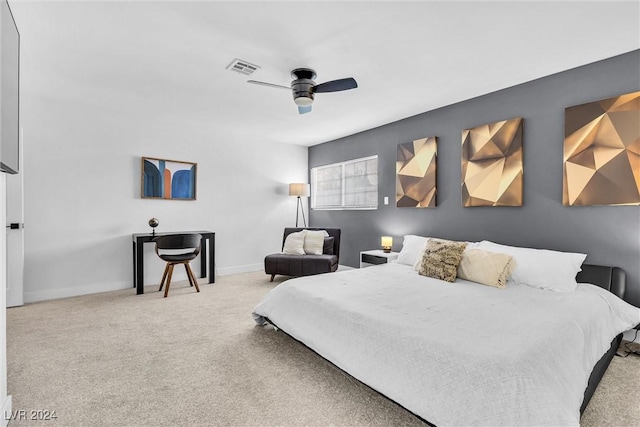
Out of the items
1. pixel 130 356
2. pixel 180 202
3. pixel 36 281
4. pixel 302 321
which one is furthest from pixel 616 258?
pixel 36 281

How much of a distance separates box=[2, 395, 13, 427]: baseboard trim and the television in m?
1.21

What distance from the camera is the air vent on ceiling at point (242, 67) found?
2.80 m

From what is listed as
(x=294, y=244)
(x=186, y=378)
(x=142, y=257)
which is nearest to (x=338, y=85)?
(x=186, y=378)

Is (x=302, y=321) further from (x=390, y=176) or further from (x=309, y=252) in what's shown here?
(x=390, y=176)

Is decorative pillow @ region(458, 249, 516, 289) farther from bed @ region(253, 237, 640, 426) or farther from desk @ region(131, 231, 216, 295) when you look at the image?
desk @ region(131, 231, 216, 295)

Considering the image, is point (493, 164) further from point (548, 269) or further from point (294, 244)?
point (294, 244)

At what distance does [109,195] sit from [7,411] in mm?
3233

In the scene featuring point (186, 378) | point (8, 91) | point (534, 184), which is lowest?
point (186, 378)

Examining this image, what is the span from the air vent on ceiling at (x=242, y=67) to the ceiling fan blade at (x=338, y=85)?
0.61 meters

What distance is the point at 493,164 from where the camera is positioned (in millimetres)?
3449

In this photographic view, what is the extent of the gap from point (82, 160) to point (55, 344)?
2.54m

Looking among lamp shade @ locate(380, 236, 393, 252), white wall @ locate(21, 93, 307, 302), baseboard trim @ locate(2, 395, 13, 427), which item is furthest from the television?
lamp shade @ locate(380, 236, 393, 252)

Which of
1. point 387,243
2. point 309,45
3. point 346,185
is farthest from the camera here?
point 346,185

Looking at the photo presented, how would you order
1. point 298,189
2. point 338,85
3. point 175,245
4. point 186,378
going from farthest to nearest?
point 298,189, point 175,245, point 338,85, point 186,378
